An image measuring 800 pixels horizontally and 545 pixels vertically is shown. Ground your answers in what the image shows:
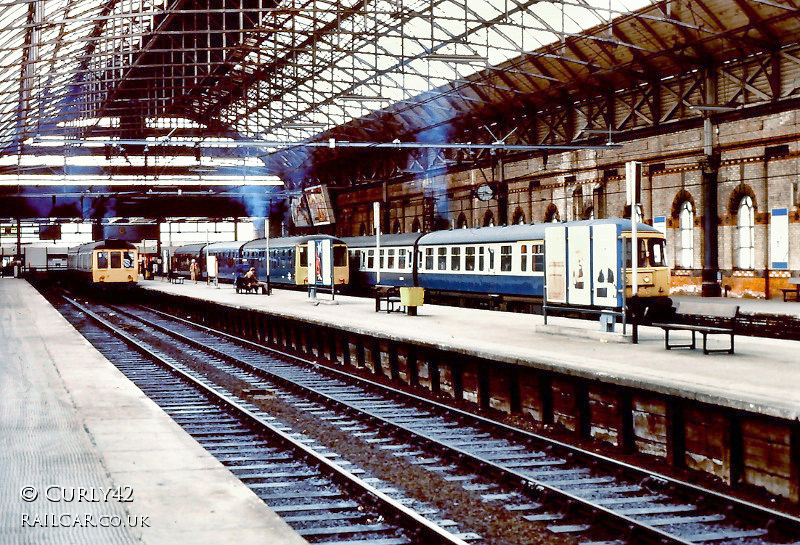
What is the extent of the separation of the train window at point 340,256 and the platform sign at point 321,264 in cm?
804

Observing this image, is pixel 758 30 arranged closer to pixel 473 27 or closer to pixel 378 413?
pixel 473 27

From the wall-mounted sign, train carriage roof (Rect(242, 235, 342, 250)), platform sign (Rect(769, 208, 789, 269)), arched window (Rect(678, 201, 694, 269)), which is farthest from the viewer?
train carriage roof (Rect(242, 235, 342, 250))

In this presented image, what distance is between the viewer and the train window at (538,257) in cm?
2593

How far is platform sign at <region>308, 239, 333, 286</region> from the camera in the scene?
103 feet

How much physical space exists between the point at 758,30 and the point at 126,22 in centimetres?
2271

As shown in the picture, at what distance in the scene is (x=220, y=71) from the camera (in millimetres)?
46375

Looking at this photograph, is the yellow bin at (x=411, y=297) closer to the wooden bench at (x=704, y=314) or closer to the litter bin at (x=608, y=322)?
the litter bin at (x=608, y=322)

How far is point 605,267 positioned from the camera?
52.7 ft

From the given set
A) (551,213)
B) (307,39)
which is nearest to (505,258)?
(551,213)

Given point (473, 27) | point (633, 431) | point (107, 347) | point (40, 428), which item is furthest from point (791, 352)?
point (473, 27)

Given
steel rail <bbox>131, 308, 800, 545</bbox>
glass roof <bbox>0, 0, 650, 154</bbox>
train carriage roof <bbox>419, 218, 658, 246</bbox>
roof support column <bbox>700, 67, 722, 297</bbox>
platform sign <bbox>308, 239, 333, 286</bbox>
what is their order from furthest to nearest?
platform sign <bbox>308, 239, 333, 286</bbox>, roof support column <bbox>700, 67, 722, 297</bbox>, glass roof <bbox>0, 0, 650, 154</bbox>, train carriage roof <bbox>419, 218, 658, 246</bbox>, steel rail <bbox>131, 308, 800, 545</bbox>

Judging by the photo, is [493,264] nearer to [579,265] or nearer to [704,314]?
[579,265]

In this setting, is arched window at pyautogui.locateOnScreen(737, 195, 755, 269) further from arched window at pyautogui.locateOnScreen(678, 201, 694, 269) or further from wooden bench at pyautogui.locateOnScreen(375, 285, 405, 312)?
wooden bench at pyautogui.locateOnScreen(375, 285, 405, 312)

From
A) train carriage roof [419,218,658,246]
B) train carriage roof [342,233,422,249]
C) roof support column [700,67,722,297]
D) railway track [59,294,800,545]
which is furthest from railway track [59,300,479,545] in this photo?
train carriage roof [342,233,422,249]
